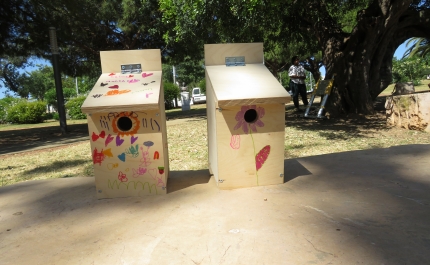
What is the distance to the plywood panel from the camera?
8.75ft

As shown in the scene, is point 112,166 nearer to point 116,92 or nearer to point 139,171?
point 139,171

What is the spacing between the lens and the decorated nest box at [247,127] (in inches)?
105

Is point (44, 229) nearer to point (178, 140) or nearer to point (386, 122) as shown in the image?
point (178, 140)

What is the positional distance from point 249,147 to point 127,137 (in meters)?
1.02

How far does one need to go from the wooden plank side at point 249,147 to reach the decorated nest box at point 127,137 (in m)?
0.52

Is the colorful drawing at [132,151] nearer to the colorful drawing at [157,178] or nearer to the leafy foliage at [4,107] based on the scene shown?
the colorful drawing at [157,178]

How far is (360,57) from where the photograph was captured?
8.35 metres

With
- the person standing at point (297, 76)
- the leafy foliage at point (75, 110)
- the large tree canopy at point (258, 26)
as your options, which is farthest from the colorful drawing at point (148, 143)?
the leafy foliage at point (75, 110)

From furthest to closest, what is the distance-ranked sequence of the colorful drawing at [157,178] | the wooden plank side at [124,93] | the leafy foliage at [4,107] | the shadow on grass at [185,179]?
the leafy foliage at [4,107] < the shadow on grass at [185,179] < the colorful drawing at [157,178] < the wooden plank side at [124,93]

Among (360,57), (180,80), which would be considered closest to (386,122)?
(360,57)

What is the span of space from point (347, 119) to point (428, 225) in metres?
6.72

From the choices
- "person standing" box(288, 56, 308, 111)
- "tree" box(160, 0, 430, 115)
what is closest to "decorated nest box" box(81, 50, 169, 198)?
"tree" box(160, 0, 430, 115)

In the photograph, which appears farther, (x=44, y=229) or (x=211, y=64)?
(x=211, y=64)

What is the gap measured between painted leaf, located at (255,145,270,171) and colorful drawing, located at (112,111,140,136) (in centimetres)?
104
